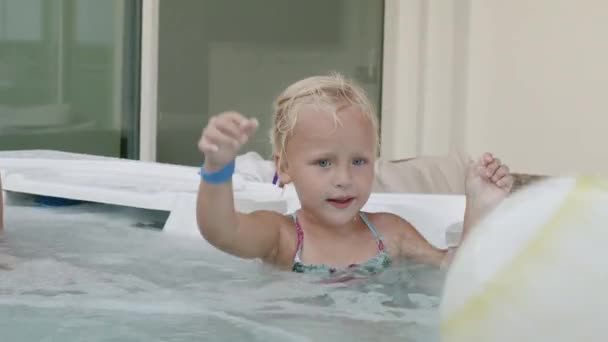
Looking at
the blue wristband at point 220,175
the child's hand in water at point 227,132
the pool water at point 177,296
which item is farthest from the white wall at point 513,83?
the child's hand in water at point 227,132

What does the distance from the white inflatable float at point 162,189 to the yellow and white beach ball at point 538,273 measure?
122cm

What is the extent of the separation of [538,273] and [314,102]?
0.97 metres

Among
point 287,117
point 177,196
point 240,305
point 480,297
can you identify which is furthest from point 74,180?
point 480,297

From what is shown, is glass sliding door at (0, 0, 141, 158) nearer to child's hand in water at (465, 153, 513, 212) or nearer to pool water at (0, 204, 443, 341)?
pool water at (0, 204, 443, 341)

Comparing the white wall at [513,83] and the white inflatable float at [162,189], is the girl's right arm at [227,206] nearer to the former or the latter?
the white inflatable float at [162,189]

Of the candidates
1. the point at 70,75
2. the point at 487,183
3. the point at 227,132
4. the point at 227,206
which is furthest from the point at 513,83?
the point at 227,132

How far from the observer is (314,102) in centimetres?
183

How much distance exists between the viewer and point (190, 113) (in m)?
4.18

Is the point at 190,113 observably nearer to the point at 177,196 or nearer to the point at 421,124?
the point at 421,124

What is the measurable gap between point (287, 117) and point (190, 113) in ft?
7.81

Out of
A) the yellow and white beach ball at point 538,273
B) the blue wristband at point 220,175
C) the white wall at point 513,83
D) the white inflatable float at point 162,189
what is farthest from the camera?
the white wall at point 513,83

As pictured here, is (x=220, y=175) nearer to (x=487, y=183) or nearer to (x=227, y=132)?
(x=227, y=132)

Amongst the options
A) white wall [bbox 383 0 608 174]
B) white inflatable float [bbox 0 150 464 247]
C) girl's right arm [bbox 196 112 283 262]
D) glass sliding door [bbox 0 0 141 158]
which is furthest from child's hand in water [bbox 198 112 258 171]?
white wall [bbox 383 0 608 174]

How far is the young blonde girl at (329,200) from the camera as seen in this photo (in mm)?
1780
